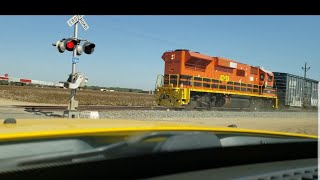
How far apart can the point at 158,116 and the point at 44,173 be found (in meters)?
20.1

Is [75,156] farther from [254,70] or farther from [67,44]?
[254,70]

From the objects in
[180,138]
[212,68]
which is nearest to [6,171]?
[180,138]

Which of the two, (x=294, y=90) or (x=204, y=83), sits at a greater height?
(x=294, y=90)

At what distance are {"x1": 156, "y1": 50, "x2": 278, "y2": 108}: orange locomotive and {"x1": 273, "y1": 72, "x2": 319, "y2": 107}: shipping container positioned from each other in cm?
567

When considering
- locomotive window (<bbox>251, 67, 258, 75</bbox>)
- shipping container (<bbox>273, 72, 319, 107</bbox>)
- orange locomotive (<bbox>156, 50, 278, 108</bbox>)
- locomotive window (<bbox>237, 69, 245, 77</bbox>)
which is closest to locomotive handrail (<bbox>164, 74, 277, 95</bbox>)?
orange locomotive (<bbox>156, 50, 278, 108</bbox>)

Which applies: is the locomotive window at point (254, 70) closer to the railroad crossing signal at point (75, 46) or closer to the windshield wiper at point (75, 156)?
the railroad crossing signal at point (75, 46)

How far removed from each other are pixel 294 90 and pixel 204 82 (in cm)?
1622

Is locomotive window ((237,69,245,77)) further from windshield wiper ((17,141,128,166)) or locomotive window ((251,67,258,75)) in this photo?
windshield wiper ((17,141,128,166))

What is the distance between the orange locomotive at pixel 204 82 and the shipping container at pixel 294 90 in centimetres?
567

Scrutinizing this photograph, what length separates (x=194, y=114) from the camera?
23.9 meters

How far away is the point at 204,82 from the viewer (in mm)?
30078

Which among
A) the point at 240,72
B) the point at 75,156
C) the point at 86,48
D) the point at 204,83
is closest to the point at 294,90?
the point at 240,72
